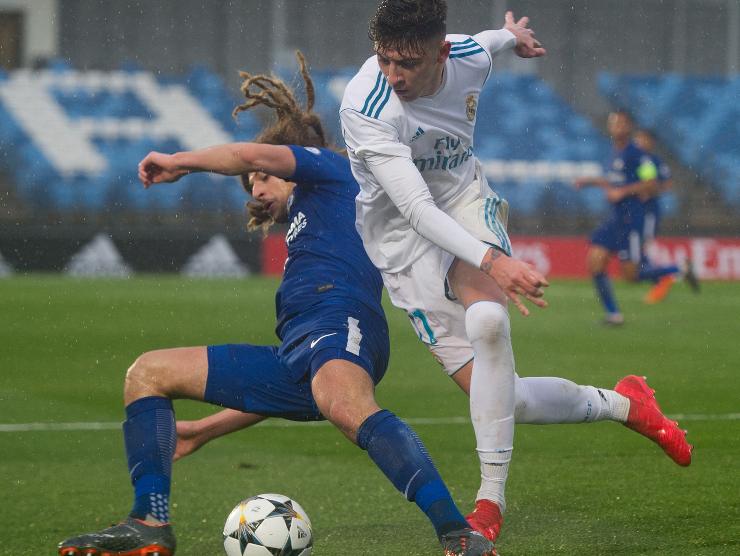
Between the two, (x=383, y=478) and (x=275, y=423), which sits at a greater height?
(x=383, y=478)

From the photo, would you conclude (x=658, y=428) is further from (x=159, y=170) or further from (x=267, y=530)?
(x=159, y=170)

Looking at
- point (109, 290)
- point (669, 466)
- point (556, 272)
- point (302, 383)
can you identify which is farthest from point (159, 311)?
point (302, 383)

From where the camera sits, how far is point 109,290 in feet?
51.2

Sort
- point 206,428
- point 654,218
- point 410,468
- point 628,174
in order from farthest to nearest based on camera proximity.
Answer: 1. point 654,218
2. point 628,174
3. point 206,428
4. point 410,468

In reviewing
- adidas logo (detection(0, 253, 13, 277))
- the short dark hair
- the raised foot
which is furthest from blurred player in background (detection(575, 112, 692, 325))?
the raised foot

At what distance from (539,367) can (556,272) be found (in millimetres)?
9935

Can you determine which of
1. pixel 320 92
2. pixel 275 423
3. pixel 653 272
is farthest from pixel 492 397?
pixel 320 92

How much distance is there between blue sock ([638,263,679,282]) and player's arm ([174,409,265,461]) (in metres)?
9.51

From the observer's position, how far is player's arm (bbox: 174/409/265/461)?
14.2ft

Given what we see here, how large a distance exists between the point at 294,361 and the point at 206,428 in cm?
68

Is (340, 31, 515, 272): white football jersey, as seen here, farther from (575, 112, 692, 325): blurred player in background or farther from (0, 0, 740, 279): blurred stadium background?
(0, 0, 740, 279): blurred stadium background

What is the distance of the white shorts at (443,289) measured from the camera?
13.1 feet

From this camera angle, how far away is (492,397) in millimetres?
3811

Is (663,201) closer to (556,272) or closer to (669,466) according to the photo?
(556,272)
